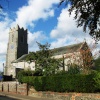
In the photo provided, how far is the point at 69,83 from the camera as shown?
78.0ft

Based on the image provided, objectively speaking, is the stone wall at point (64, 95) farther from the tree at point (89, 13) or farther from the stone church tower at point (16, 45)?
the stone church tower at point (16, 45)

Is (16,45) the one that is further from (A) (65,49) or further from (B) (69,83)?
(B) (69,83)

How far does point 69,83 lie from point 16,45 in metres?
62.5

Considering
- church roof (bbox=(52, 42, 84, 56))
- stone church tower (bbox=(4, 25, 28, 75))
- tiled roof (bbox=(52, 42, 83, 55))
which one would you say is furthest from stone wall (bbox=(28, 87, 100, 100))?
stone church tower (bbox=(4, 25, 28, 75))

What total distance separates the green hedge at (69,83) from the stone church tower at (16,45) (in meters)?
52.9

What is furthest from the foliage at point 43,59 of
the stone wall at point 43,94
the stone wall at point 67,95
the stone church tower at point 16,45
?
the stone church tower at point 16,45

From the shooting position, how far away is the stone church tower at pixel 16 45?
8194 centimetres

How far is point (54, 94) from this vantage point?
25.5 metres

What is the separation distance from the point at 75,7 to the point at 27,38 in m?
81.8

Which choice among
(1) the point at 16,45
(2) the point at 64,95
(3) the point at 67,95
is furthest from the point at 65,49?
(3) the point at 67,95

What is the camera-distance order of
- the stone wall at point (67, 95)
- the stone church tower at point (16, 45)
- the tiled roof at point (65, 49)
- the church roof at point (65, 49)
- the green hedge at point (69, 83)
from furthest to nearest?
the stone church tower at point (16, 45)
the tiled roof at point (65, 49)
the church roof at point (65, 49)
the green hedge at point (69, 83)
the stone wall at point (67, 95)

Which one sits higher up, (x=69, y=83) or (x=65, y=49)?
(x=65, y=49)

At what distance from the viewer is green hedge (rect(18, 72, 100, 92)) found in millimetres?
21312

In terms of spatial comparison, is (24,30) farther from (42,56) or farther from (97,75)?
(97,75)
